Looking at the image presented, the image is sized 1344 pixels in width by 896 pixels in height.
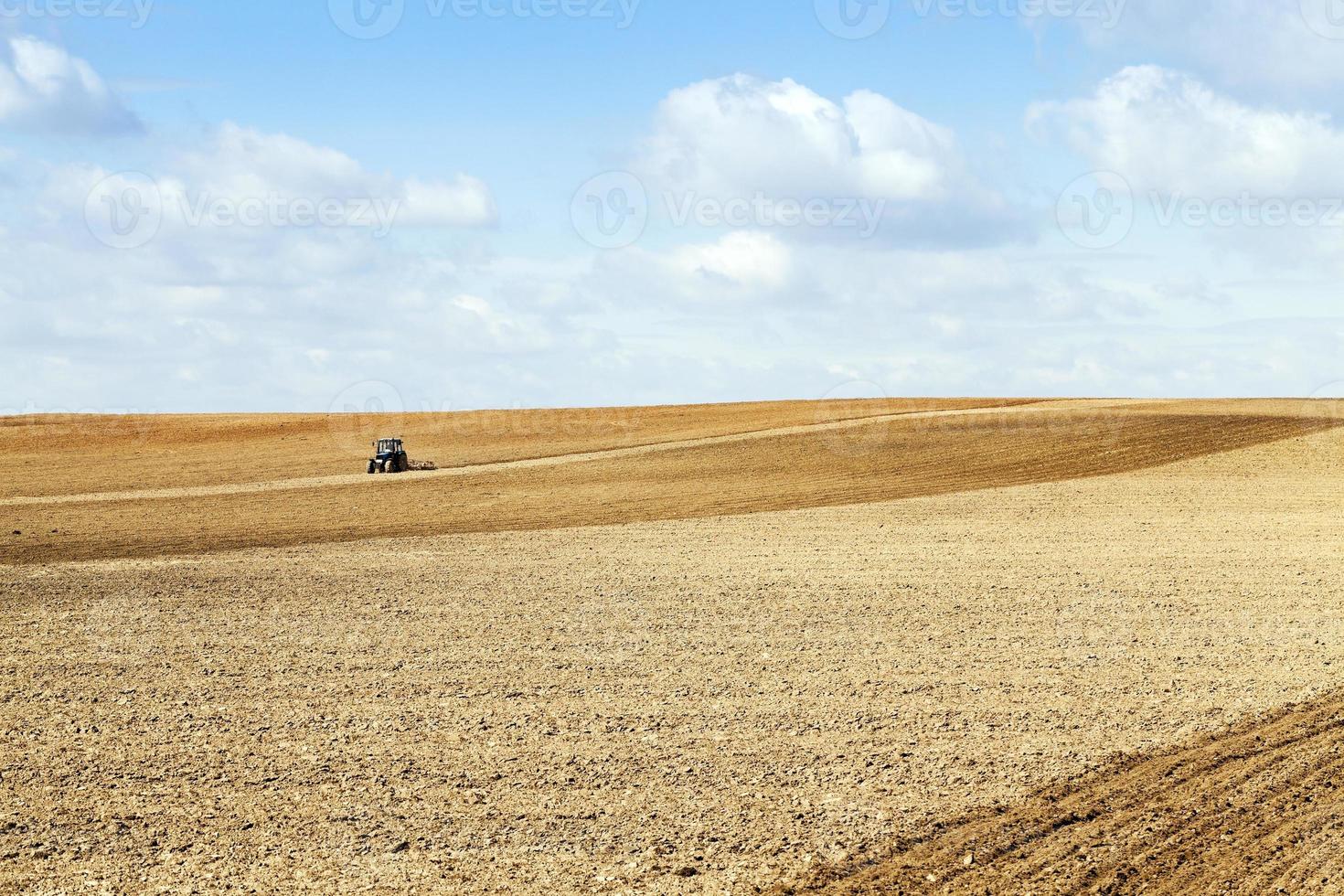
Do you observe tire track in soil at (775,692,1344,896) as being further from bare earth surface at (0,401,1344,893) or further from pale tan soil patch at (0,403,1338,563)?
pale tan soil patch at (0,403,1338,563)

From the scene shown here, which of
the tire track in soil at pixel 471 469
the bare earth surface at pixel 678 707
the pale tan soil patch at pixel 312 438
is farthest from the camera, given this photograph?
the pale tan soil patch at pixel 312 438

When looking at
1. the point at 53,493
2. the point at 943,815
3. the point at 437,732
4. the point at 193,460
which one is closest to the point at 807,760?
the point at 943,815

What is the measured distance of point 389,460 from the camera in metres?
48.5

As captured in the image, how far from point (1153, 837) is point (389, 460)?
42180 mm

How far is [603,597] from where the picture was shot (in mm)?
20656

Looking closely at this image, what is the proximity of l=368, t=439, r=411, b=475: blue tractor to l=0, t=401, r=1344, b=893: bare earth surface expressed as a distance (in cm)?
1683

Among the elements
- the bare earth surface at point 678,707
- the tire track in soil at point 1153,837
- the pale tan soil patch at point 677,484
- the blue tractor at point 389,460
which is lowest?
the tire track in soil at point 1153,837

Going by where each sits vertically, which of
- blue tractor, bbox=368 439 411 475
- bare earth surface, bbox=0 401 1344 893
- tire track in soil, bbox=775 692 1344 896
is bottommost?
tire track in soil, bbox=775 692 1344 896

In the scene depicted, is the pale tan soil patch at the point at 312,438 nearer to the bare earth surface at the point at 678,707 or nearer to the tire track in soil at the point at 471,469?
the tire track in soil at the point at 471,469

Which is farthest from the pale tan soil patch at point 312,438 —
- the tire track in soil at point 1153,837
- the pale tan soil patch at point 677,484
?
the tire track in soil at point 1153,837

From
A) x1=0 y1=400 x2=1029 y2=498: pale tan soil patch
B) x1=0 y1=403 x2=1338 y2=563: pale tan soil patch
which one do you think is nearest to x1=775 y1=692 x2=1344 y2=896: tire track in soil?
x1=0 y1=403 x2=1338 y2=563: pale tan soil patch

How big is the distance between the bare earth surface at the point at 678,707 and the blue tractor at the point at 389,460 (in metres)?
16.8

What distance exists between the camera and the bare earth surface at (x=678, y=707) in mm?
9000

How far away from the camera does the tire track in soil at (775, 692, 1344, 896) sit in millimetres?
8297
